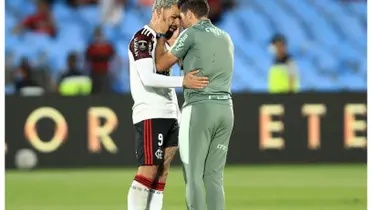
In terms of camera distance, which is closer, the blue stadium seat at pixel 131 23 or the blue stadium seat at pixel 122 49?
the blue stadium seat at pixel 122 49

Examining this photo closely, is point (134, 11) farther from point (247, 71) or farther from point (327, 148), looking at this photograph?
point (327, 148)

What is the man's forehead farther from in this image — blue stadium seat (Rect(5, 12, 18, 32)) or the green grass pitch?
blue stadium seat (Rect(5, 12, 18, 32))

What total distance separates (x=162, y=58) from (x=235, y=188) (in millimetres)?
5138

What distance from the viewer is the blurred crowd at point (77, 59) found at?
55.1 ft

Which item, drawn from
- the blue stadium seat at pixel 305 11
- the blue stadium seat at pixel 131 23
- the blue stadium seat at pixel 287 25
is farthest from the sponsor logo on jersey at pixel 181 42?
the blue stadium seat at pixel 305 11

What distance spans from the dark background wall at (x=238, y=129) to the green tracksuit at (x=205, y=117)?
7632mm

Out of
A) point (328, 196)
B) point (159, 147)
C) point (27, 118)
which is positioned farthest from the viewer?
point (27, 118)

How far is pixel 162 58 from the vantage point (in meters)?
7.57

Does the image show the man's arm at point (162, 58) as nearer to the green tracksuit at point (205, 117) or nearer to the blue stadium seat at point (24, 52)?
the green tracksuit at point (205, 117)

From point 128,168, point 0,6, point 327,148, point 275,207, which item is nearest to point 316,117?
point 327,148

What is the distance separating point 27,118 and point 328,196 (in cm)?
550

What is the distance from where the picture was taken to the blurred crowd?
16797mm

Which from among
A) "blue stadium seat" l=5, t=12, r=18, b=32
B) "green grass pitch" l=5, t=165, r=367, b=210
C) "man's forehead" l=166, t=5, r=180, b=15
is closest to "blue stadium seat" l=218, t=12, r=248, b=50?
"blue stadium seat" l=5, t=12, r=18, b=32

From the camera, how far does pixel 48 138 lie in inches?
589
